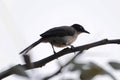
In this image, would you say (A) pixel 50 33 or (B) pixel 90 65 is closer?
(B) pixel 90 65

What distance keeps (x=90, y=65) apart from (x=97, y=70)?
34 millimetres

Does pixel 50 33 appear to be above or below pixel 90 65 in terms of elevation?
below

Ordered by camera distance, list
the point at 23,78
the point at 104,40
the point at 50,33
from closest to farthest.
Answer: the point at 23,78, the point at 104,40, the point at 50,33

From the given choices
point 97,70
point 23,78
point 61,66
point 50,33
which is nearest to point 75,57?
point 61,66

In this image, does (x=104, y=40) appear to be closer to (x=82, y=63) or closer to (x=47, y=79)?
(x=82, y=63)

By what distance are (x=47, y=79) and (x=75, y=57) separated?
0.19 m

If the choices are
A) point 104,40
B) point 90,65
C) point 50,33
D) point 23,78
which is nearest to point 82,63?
point 90,65

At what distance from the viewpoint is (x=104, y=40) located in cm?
142

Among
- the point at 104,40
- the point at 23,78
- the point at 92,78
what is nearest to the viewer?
the point at 23,78

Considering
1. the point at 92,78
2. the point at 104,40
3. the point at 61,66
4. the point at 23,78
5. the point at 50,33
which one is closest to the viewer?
the point at 23,78

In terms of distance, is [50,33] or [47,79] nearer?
[47,79]

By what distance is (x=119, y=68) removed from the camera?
3.23ft

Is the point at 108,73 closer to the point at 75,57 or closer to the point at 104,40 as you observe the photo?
the point at 75,57

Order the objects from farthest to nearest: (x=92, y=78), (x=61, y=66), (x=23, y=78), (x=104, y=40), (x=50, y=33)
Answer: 1. (x=50, y=33)
2. (x=104, y=40)
3. (x=61, y=66)
4. (x=92, y=78)
5. (x=23, y=78)
